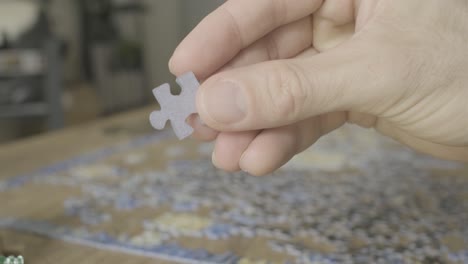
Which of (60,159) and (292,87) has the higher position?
(292,87)

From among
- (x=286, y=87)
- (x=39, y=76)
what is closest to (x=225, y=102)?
(x=286, y=87)

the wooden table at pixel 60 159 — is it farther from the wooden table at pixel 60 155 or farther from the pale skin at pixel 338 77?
the pale skin at pixel 338 77

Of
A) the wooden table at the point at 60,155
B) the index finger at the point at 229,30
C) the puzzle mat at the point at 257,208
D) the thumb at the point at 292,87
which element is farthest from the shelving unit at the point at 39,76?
the thumb at the point at 292,87

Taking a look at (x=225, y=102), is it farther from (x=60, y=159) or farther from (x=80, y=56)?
(x=80, y=56)

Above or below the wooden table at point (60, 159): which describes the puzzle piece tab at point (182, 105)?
above

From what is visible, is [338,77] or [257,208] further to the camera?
[257,208]

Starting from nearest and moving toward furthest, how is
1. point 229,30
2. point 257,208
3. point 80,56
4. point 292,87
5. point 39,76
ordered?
point 292,87 < point 229,30 < point 257,208 < point 39,76 < point 80,56

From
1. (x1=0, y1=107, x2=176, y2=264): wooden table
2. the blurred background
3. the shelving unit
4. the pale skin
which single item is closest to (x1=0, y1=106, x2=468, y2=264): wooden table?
(x1=0, y1=107, x2=176, y2=264): wooden table
